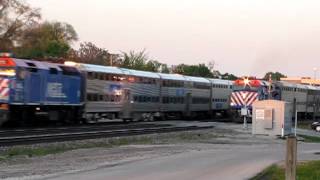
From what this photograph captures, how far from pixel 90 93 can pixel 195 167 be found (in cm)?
2547

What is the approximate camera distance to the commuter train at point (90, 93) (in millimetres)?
35781

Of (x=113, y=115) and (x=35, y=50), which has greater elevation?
(x=35, y=50)

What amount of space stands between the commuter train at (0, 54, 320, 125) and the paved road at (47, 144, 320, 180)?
15.4m

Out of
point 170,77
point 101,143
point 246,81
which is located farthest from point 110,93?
point 101,143

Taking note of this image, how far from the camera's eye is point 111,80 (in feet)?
150

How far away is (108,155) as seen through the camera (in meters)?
21.4

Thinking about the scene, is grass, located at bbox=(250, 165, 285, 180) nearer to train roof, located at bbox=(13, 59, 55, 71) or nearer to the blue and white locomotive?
the blue and white locomotive

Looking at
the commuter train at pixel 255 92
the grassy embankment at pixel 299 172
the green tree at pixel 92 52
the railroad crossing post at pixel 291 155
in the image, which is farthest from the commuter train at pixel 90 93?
the green tree at pixel 92 52

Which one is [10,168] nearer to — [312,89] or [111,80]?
[111,80]

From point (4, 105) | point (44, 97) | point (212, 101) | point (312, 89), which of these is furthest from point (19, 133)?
point (312, 89)

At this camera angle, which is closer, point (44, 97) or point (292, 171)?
point (292, 171)

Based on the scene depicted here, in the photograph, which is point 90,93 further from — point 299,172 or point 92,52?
point 92,52

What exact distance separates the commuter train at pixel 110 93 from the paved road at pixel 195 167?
606 inches

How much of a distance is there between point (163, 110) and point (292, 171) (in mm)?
42784
